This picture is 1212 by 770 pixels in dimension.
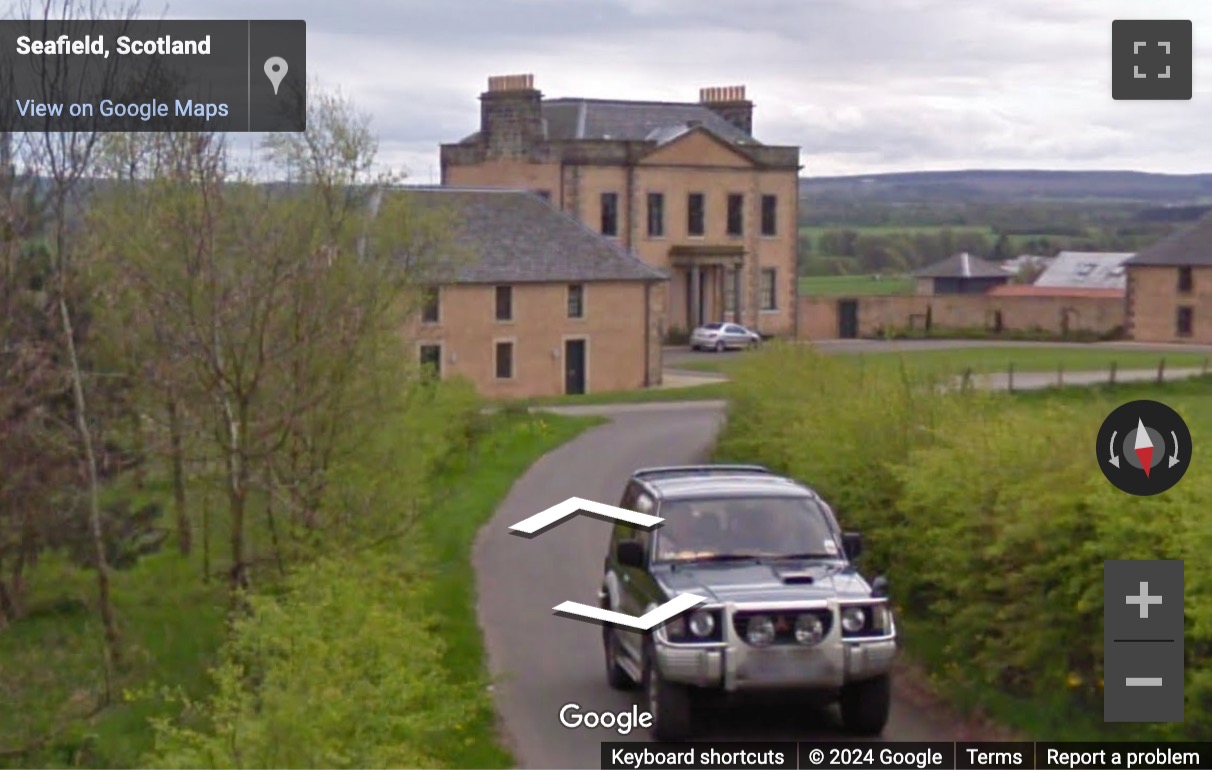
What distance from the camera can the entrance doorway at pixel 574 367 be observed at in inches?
1767

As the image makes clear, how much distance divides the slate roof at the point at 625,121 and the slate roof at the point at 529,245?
449 inches

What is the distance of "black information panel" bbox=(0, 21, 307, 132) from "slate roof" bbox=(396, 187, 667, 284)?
28215 mm

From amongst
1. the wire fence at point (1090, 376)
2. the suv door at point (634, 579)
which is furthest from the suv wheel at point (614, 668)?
the wire fence at point (1090, 376)

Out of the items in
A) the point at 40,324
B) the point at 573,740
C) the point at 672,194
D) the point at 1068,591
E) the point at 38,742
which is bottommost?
the point at 38,742

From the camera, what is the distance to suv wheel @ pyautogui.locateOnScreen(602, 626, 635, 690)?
11047mm

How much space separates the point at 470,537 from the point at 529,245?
28.9 m

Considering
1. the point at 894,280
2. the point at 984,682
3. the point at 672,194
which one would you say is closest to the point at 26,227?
the point at 984,682

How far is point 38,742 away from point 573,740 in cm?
704

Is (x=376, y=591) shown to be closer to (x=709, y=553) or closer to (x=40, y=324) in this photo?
(x=709, y=553)

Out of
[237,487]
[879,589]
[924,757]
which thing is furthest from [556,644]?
[924,757]

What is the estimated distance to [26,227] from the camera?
1559 centimetres

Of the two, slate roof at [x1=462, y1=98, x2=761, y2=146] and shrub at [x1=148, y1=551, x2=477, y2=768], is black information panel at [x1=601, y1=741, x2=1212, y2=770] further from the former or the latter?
slate roof at [x1=462, y1=98, x2=761, y2=146]

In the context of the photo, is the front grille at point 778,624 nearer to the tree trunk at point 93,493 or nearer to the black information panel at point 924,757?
the black information panel at point 924,757

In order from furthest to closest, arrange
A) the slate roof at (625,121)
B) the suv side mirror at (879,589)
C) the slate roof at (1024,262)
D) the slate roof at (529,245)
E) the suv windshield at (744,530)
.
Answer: the slate roof at (1024,262), the slate roof at (625,121), the slate roof at (529,245), the suv windshield at (744,530), the suv side mirror at (879,589)
